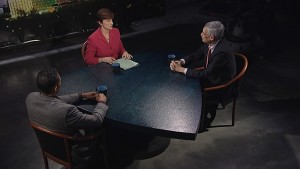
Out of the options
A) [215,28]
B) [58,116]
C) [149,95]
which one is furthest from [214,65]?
[58,116]

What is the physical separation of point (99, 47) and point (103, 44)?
6 centimetres

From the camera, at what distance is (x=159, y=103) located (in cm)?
298

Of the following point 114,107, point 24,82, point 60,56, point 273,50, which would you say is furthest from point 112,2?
point 114,107

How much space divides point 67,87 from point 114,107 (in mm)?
607

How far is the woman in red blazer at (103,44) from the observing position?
3772 millimetres

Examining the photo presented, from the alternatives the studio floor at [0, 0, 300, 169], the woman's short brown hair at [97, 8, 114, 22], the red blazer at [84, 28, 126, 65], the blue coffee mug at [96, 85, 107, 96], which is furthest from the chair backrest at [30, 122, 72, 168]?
the woman's short brown hair at [97, 8, 114, 22]

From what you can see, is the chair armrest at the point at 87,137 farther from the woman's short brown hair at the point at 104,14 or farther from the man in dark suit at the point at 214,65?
the woman's short brown hair at the point at 104,14

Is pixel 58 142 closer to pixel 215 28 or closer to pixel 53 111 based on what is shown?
pixel 53 111

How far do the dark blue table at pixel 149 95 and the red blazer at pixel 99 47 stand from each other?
10.7 inches

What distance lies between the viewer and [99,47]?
154 inches

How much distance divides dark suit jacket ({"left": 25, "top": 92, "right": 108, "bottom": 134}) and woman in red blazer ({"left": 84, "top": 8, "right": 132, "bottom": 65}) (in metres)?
1.17

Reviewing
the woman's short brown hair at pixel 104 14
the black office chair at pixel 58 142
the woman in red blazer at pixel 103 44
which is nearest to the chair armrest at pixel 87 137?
the black office chair at pixel 58 142

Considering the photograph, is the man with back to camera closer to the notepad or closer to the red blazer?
the notepad

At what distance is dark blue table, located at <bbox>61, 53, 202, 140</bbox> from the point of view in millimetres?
2714
